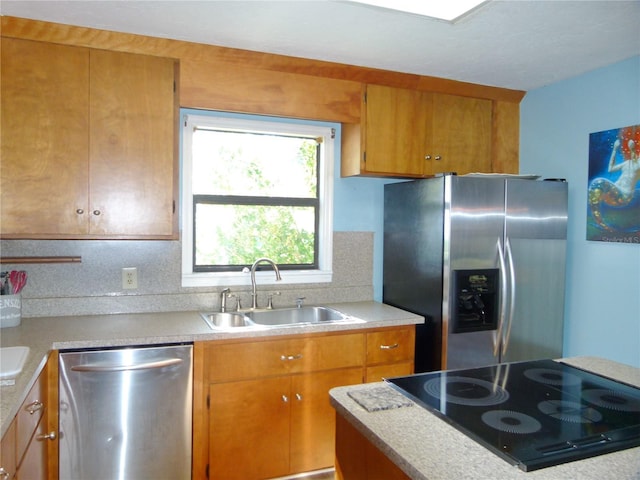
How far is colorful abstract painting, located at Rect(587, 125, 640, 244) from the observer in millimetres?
2475

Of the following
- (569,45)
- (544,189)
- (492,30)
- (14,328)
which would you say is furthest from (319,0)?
(14,328)

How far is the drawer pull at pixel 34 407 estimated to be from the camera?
1520mm

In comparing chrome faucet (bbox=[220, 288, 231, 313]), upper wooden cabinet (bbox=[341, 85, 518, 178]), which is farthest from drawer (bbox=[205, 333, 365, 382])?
upper wooden cabinet (bbox=[341, 85, 518, 178])

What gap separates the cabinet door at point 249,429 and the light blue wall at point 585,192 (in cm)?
186

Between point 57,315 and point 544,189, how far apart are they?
277cm

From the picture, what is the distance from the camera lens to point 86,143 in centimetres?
221

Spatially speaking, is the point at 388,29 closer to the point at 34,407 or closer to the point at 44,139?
the point at 44,139

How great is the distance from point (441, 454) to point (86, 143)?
81.6 inches

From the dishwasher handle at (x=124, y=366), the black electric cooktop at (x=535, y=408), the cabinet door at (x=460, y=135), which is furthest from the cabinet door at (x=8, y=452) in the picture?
the cabinet door at (x=460, y=135)

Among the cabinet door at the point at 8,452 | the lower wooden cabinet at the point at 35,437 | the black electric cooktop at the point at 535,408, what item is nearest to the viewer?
the black electric cooktop at the point at 535,408

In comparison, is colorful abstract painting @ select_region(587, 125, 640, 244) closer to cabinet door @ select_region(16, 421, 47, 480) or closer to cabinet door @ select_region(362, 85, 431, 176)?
cabinet door @ select_region(362, 85, 431, 176)

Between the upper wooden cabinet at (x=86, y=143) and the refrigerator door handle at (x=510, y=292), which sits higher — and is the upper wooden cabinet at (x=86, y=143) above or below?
above

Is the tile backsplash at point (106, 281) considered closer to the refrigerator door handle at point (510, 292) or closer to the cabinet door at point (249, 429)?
the cabinet door at point (249, 429)

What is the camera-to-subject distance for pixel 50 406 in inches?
74.9
